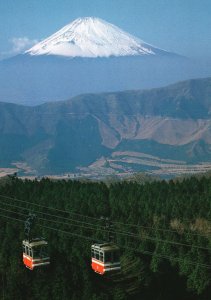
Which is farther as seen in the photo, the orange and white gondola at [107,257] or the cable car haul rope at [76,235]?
the cable car haul rope at [76,235]

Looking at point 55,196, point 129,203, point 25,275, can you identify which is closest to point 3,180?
point 55,196

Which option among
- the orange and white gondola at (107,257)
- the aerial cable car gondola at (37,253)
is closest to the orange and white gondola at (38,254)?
the aerial cable car gondola at (37,253)

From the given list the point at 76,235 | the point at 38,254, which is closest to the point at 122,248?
the point at 76,235

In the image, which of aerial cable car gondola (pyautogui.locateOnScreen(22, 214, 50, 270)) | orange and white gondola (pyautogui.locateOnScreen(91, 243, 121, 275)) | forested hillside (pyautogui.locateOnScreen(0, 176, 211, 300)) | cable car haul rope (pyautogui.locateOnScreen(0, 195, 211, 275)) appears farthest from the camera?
forested hillside (pyautogui.locateOnScreen(0, 176, 211, 300))

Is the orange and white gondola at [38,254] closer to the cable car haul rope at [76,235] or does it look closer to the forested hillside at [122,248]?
the cable car haul rope at [76,235]

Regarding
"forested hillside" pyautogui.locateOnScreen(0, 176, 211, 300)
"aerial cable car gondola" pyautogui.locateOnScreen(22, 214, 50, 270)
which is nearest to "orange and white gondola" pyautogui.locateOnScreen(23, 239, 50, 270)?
"aerial cable car gondola" pyautogui.locateOnScreen(22, 214, 50, 270)

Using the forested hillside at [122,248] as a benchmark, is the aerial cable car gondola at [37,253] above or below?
above

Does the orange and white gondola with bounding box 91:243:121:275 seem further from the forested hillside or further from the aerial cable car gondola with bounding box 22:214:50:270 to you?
the forested hillside
